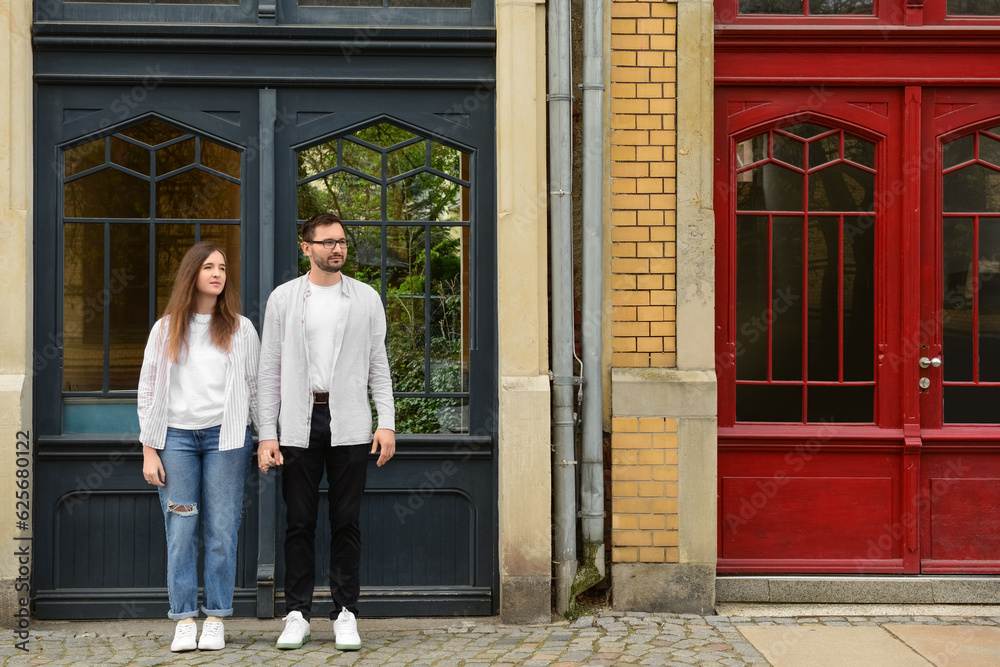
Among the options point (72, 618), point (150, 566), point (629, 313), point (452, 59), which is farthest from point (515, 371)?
point (72, 618)

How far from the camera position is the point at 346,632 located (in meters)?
4.48

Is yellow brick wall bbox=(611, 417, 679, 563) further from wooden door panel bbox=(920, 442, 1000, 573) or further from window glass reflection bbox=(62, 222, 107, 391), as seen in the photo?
window glass reflection bbox=(62, 222, 107, 391)

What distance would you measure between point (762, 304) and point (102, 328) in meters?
3.62

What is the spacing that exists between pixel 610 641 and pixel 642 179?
2362 millimetres

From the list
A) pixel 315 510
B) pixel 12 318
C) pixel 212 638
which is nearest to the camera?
pixel 212 638

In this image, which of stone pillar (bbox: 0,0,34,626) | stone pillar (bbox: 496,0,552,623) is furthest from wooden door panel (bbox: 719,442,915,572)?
stone pillar (bbox: 0,0,34,626)

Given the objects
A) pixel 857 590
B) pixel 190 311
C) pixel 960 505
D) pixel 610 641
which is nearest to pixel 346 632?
pixel 610 641

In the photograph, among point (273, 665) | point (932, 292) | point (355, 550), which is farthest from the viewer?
point (932, 292)

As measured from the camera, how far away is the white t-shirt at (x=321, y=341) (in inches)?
176

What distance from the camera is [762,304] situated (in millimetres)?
5473

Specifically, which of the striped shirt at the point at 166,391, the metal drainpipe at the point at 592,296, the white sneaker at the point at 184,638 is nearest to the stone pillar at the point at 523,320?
the metal drainpipe at the point at 592,296

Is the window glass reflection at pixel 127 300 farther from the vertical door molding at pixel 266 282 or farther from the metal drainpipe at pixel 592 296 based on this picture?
the metal drainpipe at pixel 592 296

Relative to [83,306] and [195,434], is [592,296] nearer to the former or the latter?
[195,434]

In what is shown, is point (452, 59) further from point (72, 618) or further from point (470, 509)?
point (72, 618)
